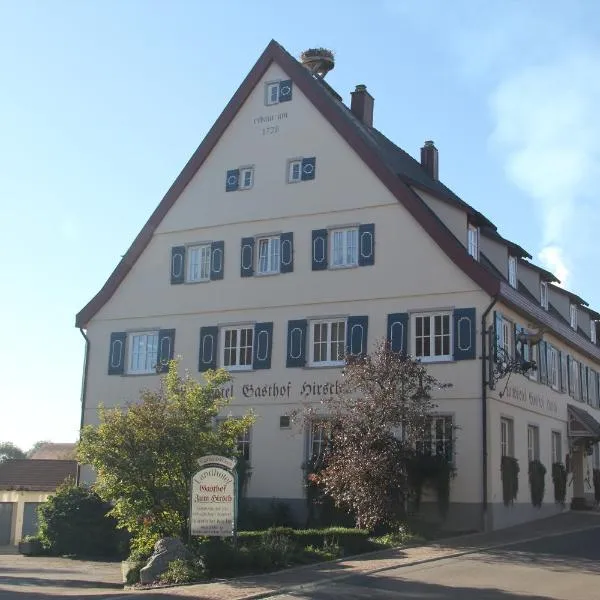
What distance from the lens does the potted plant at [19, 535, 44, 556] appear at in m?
28.2

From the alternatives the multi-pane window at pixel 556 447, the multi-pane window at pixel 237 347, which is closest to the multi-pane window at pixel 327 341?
the multi-pane window at pixel 237 347

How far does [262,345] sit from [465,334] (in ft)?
22.1

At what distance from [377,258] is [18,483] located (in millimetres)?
20223

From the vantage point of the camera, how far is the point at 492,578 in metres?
16.1

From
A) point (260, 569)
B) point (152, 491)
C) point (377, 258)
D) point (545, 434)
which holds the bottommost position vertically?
point (260, 569)

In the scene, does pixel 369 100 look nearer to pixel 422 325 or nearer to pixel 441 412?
pixel 422 325

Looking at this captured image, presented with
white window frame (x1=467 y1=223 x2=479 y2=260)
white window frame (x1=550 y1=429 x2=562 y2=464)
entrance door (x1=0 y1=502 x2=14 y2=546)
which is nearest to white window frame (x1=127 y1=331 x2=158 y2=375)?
white window frame (x1=467 y1=223 x2=479 y2=260)

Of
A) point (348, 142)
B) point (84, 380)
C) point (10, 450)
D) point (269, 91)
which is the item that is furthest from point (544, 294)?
point (10, 450)

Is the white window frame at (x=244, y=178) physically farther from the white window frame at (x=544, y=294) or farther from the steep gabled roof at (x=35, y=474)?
the steep gabled roof at (x=35, y=474)

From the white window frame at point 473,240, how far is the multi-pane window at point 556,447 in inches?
293

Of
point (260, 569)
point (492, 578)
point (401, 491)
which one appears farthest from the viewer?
point (401, 491)

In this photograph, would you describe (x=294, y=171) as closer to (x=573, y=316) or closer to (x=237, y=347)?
(x=237, y=347)

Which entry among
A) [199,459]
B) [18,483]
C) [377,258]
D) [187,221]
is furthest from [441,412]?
[18,483]

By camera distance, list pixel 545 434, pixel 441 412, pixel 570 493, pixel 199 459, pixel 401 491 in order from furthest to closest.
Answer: pixel 570 493 < pixel 545 434 < pixel 441 412 < pixel 401 491 < pixel 199 459
